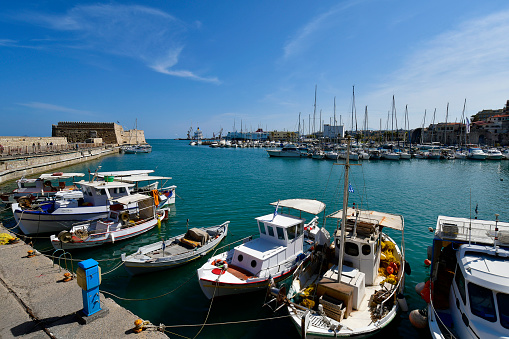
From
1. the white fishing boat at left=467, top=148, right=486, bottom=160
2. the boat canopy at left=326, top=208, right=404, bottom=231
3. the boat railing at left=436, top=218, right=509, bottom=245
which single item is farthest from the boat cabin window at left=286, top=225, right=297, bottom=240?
the white fishing boat at left=467, top=148, right=486, bottom=160

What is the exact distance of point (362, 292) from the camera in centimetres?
1064

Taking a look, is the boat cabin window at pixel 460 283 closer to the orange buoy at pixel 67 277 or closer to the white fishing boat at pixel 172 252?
the white fishing boat at pixel 172 252

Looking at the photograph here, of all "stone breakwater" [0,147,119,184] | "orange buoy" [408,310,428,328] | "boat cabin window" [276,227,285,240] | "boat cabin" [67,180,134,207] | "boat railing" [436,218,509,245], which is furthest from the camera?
"stone breakwater" [0,147,119,184]

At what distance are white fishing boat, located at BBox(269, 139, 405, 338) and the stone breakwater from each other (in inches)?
1804

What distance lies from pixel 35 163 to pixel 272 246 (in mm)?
54878

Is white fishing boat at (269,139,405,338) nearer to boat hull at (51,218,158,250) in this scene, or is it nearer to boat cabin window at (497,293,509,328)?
boat cabin window at (497,293,509,328)

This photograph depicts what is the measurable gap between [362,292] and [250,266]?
16.5ft

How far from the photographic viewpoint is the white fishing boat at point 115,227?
1672cm

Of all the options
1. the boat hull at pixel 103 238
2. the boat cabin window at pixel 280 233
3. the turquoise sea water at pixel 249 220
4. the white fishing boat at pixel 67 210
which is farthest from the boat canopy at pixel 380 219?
the white fishing boat at pixel 67 210

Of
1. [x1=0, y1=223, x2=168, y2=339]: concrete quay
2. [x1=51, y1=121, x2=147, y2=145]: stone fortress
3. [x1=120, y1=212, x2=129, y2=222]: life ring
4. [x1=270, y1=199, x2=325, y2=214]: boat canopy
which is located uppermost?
[x1=51, y1=121, x2=147, y2=145]: stone fortress

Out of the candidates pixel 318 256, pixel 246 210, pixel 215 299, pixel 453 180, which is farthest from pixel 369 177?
pixel 215 299

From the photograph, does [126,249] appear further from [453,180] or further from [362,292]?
[453,180]

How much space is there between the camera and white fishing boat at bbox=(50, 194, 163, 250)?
1672cm

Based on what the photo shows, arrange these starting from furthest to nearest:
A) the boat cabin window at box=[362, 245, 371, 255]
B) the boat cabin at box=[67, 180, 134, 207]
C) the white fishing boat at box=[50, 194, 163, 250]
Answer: the boat cabin at box=[67, 180, 134, 207]
the white fishing boat at box=[50, 194, 163, 250]
the boat cabin window at box=[362, 245, 371, 255]
